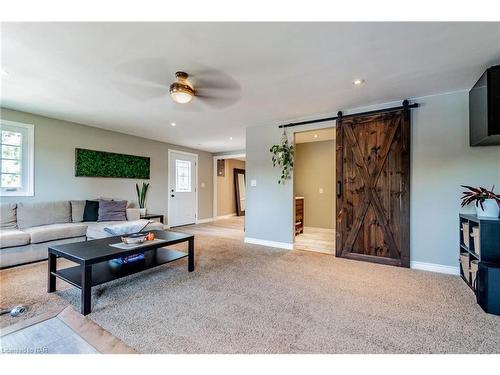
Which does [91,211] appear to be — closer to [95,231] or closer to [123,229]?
[95,231]

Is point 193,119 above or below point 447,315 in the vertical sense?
above

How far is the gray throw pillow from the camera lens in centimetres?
434

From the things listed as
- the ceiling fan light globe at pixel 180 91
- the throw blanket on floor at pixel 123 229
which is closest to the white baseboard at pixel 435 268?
the ceiling fan light globe at pixel 180 91

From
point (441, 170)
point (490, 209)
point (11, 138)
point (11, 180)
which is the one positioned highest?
point (11, 138)

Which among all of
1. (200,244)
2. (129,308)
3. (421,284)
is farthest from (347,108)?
(129,308)

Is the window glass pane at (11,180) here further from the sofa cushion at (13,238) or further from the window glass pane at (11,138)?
the sofa cushion at (13,238)

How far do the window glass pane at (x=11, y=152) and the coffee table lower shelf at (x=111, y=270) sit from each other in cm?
261

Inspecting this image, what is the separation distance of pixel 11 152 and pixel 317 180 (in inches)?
235

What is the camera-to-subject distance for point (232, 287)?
8.41 feet

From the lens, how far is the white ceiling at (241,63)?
1833 millimetres

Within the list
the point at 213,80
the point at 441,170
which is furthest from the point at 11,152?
the point at 441,170

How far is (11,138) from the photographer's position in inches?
147
